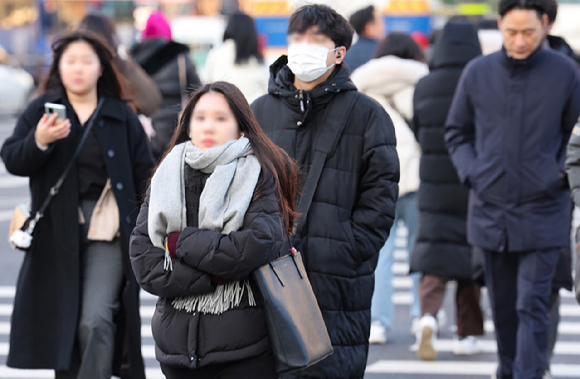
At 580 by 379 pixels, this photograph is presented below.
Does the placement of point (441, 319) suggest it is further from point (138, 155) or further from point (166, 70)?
point (166, 70)

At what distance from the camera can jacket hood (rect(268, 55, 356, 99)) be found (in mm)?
4118

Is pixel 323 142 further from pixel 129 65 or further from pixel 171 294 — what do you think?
pixel 129 65

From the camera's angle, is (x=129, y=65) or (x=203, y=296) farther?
(x=129, y=65)

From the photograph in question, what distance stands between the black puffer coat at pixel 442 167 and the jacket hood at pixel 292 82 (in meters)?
2.09

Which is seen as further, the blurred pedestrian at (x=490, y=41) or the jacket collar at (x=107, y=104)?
the blurred pedestrian at (x=490, y=41)

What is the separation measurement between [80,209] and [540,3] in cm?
274

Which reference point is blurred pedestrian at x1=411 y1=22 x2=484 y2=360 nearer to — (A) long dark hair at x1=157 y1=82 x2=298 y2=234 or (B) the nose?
(B) the nose

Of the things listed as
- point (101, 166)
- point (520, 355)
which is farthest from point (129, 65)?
point (520, 355)

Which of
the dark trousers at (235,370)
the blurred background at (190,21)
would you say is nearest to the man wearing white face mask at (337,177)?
the dark trousers at (235,370)

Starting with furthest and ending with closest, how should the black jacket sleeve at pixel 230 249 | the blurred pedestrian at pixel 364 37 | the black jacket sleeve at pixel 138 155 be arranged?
the blurred pedestrian at pixel 364 37, the black jacket sleeve at pixel 138 155, the black jacket sleeve at pixel 230 249

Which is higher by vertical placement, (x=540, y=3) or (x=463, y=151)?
(x=540, y=3)

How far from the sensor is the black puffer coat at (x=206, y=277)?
3.08m

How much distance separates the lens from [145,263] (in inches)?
126

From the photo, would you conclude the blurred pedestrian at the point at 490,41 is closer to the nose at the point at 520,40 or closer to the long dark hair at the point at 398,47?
the long dark hair at the point at 398,47
